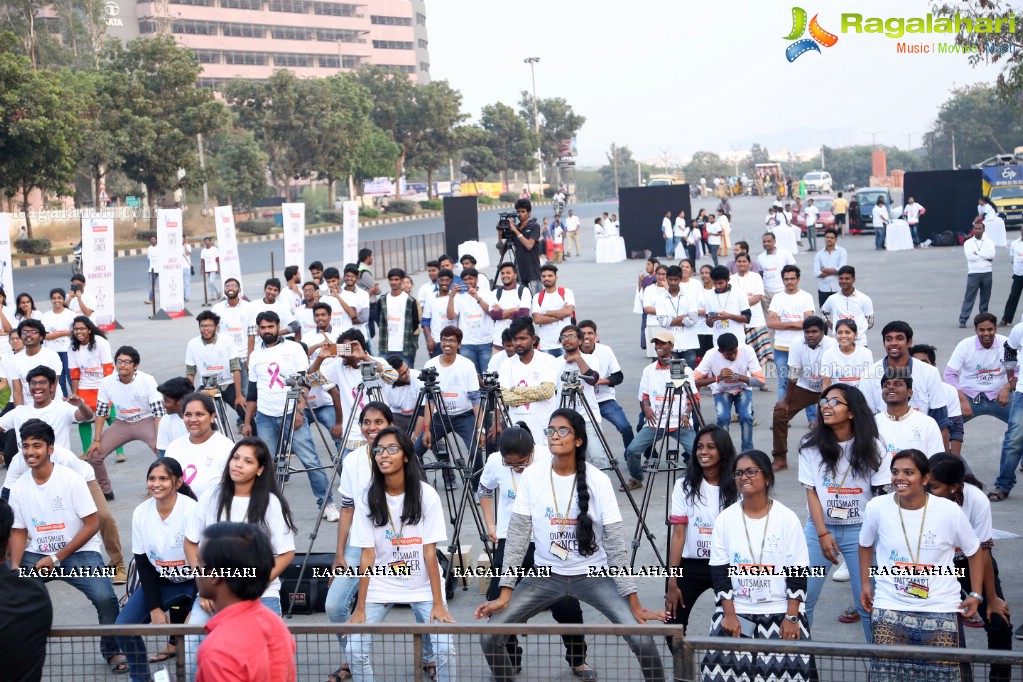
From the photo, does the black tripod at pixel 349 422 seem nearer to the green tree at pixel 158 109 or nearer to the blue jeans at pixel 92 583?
the blue jeans at pixel 92 583

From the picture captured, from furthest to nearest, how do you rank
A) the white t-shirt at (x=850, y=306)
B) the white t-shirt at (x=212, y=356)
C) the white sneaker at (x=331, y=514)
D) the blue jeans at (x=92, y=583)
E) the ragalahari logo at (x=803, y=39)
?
the ragalahari logo at (x=803, y=39), the white t-shirt at (x=850, y=306), the white t-shirt at (x=212, y=356), the white sneaker at (x=331, y=514), the blue jeans at (x=92, y=583)

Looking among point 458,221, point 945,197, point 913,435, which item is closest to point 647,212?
point 458,221

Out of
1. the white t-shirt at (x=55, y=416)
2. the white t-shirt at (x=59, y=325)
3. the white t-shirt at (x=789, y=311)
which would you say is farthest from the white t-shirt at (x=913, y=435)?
the white t-shirt at (x=59, y=325)

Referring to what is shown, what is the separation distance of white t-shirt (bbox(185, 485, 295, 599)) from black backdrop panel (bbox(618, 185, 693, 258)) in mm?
30489

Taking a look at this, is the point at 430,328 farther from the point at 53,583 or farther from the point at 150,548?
the point at 150,548

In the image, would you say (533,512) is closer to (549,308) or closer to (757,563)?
(757,563)

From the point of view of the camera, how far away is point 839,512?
247 inches

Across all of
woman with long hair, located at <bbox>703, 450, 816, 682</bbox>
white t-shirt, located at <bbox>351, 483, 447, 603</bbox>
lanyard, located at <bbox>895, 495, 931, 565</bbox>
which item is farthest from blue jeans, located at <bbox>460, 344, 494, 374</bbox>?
lanyard, located at <bbox>895, 495, 931, 565</bbox>

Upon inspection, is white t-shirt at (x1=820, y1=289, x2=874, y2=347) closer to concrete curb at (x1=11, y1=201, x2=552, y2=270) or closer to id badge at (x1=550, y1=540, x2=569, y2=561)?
id badge at (x1=550, y1=540, x2=569, y2=561)

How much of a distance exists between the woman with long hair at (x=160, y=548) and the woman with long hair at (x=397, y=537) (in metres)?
1.03

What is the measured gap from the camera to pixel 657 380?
977 centimetres

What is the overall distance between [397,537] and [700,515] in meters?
1.71

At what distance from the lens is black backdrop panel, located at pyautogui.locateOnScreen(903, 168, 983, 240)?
33.0 meters

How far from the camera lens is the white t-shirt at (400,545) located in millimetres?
5613
